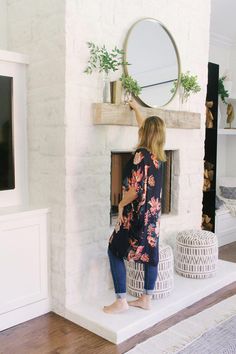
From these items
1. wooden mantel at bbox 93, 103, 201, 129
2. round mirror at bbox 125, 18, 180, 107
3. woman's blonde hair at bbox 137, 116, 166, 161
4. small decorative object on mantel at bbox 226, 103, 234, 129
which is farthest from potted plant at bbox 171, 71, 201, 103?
small decorative object on mantel at bbox 226, 103, 234, 129

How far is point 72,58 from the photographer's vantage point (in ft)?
8.27

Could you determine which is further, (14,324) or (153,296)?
(153,296)

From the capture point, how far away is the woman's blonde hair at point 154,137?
2.45 m

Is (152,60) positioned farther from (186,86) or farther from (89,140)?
(89,140)

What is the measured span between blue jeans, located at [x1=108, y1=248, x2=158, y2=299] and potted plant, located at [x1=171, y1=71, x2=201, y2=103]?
1.49 meters

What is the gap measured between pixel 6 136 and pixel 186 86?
5.13ft

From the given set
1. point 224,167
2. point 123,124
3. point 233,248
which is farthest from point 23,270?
point 224,167

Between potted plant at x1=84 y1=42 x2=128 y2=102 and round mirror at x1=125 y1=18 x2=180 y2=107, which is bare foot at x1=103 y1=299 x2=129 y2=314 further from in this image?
round mirror at x1=125 y1=18 x2=180 y2=107

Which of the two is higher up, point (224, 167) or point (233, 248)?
point (224, 167)

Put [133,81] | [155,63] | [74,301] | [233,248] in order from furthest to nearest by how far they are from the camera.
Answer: [233,248] → [155,63] → [133,81] → [74,301]

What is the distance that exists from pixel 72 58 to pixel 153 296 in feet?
5.62

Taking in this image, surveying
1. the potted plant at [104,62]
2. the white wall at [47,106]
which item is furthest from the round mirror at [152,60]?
the white wall at [47,106]

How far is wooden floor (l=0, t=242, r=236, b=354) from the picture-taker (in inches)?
89.3

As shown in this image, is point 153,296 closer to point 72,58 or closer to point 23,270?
point 23,270
